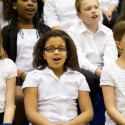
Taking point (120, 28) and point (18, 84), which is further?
point (18, 84)

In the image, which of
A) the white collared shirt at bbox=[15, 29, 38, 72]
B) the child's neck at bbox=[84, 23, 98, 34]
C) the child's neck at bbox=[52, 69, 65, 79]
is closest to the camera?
the child's neck at bbox=[52, 69, 65, 79]

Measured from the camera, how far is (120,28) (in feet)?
6.86

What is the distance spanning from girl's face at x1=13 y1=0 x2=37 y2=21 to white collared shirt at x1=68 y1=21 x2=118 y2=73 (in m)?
0.37

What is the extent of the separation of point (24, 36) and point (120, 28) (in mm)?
911

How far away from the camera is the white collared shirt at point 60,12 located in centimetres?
327

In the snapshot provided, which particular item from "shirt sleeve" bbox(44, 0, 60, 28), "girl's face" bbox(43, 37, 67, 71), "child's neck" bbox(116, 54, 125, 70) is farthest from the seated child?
"shirt sleeve" bbox(44, 0, 60, 28)

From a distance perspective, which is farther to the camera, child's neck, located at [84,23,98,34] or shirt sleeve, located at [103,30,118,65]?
child's neck, located at [84,23,98,34]

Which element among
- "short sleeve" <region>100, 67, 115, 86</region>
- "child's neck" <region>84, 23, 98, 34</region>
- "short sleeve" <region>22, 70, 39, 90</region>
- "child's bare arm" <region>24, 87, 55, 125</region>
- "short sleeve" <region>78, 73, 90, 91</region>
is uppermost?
"child's neck" <region>84, 23, 98, 34</region>

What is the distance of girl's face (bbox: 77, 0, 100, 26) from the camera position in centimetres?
279

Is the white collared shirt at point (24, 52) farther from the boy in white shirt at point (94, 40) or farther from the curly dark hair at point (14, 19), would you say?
the boy in white shirt at point (94, 40)

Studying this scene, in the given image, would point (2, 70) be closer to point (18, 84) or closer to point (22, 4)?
point (18, 84)

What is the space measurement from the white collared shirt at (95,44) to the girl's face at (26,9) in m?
0.37

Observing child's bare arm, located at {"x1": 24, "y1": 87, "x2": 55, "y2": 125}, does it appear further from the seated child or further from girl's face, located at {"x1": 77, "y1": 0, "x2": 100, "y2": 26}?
girl's face, located at {"x1": 77, "y1": 0, "x2": 100, "y2": 26}

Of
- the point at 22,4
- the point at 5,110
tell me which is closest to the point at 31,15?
the point at 22,4
